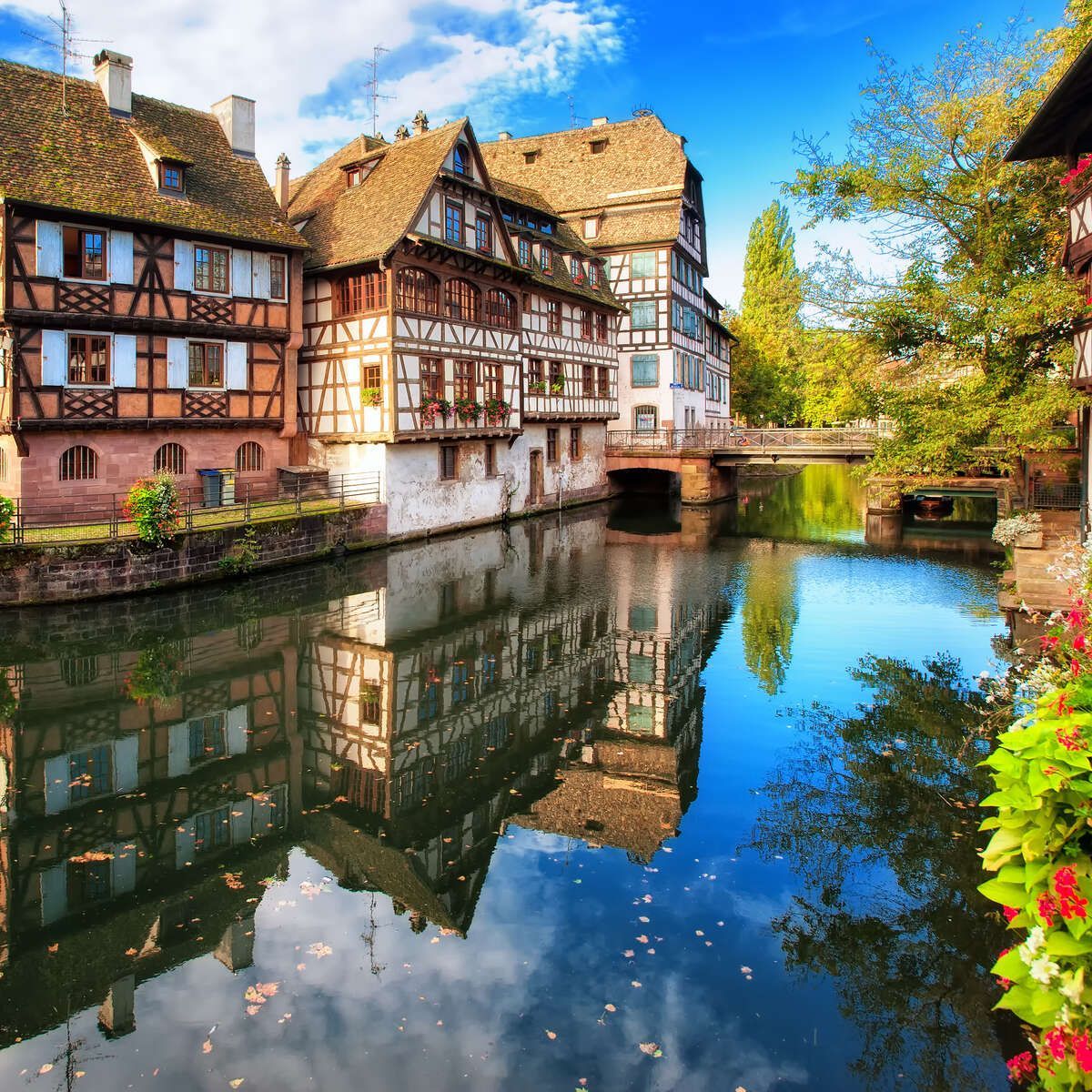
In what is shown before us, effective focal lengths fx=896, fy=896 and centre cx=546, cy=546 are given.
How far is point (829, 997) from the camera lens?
670cm

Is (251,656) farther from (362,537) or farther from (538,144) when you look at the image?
(538,144)

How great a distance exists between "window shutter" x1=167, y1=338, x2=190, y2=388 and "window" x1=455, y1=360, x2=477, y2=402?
8895 mm

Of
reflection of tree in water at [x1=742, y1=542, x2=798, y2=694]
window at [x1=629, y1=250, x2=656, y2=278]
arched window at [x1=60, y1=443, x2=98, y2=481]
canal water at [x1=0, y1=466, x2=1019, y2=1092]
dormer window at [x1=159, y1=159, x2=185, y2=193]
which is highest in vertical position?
window at [x1=629, y1=250, x2=656, y2=278]

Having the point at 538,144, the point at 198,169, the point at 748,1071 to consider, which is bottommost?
the point at 748,1071

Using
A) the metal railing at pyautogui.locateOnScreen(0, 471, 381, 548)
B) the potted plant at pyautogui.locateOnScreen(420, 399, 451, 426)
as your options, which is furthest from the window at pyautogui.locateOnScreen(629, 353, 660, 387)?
the metal railing at pyautogui.locateOnScreen(0, 471, 381, 548)

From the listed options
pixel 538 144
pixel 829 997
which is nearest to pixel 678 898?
pixel 829 997

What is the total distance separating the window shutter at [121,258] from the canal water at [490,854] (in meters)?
9.17

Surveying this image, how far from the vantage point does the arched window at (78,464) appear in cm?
2206

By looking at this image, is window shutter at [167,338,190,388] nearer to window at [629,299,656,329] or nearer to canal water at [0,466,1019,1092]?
canal water at [0,466,1019,1092]

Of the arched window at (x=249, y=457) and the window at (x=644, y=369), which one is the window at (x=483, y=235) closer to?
the arched window at (x=249, y=457)

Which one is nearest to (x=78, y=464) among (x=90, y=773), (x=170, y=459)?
(x=170, y=459)

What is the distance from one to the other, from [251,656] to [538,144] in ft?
134

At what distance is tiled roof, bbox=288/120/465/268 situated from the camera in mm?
26719

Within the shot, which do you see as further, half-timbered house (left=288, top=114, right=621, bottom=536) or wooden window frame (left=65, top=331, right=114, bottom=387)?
half-timbered house (left=288, top=114, right=621, bottom=536)
